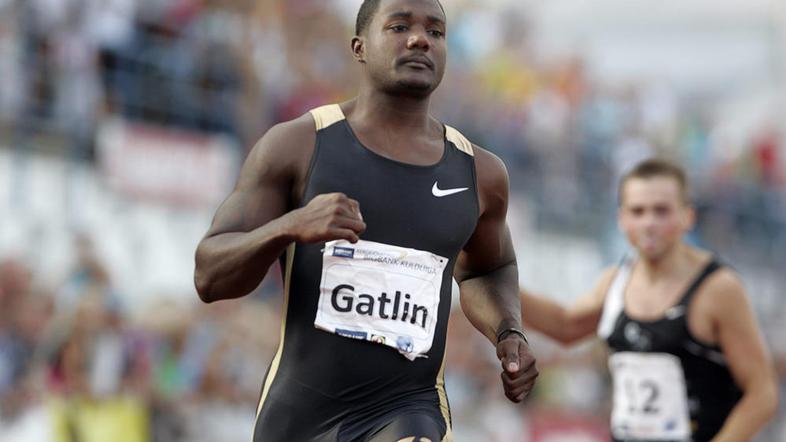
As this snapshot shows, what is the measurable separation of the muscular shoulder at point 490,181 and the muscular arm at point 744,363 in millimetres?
2289

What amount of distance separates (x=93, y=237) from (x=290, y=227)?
288 inches

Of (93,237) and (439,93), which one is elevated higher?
(439,93)

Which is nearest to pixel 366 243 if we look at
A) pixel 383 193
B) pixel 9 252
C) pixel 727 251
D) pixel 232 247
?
pixel 383 193

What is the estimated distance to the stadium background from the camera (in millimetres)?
9516

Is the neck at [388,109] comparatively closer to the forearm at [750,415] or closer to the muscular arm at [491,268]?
the muscular arm at [491,268]

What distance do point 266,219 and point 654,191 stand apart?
10.7ft

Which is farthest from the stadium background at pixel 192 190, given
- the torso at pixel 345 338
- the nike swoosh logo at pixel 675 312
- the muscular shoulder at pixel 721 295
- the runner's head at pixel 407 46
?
the runner's head at pixel 407 46

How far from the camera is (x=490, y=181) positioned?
4836 mm

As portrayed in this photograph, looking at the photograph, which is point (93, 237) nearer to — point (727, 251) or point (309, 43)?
point (309, 43)

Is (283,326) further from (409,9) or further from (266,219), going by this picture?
(409,9)

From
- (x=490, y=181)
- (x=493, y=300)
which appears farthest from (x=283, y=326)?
(x=490, y=181)

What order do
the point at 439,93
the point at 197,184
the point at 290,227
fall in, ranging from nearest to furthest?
1. the point at 290,227
2. the point at 197,184
3. the point at 439,93

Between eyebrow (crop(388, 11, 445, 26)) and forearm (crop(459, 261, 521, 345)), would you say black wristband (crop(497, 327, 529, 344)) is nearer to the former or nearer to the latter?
forearm (crop(459, 261, 521, 345))

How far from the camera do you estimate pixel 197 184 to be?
40.9 feet
